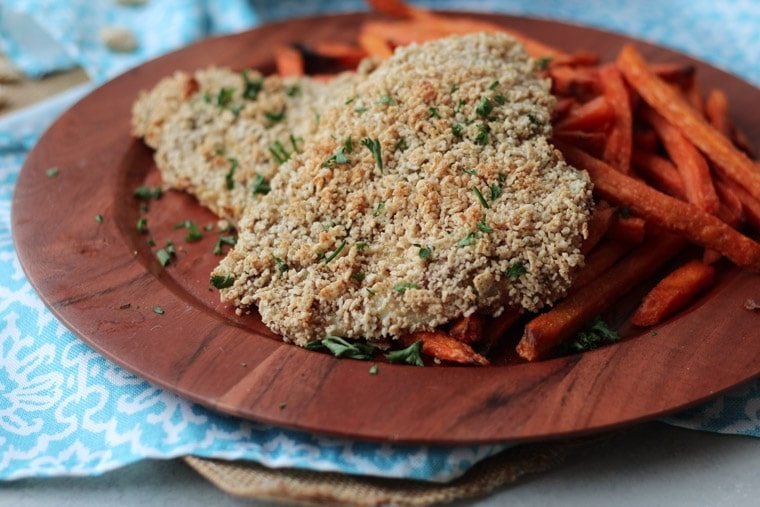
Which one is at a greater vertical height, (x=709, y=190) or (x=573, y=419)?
(x=709, y=190)

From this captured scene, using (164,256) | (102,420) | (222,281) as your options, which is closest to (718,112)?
(222,281)

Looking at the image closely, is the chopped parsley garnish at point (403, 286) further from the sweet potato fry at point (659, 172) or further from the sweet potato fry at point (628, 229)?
the sweet potato fry at point (659, 172)

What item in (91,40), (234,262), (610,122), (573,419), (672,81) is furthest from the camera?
(91,40)

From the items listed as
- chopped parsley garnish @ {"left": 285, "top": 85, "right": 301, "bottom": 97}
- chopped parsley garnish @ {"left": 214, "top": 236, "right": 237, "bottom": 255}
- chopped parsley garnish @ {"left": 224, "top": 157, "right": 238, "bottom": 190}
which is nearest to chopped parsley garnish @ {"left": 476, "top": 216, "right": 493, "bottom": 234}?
chopped parsley garnish @ {"left": 214, "top": 236, "right": 237, "bottom": 255}

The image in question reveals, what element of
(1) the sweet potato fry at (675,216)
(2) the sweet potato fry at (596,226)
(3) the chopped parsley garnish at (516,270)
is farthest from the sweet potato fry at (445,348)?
(1) the sweet potato fry at (675,216)

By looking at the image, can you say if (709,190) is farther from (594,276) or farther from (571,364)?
(571,364)

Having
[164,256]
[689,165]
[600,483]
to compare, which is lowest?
[600,483]

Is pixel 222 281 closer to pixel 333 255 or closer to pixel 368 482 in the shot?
pixel 333 255

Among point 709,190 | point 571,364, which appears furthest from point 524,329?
point 709,190
